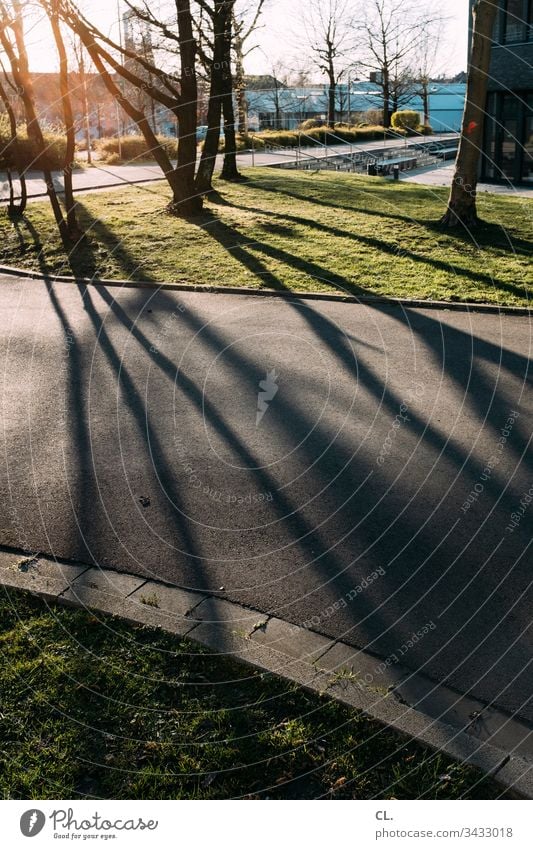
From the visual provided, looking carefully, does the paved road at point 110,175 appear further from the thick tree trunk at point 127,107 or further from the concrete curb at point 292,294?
the concrete curb at point 292,294

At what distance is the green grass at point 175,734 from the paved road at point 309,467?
85cm

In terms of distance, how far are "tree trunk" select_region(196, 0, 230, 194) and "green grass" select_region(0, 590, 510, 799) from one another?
1846 cm

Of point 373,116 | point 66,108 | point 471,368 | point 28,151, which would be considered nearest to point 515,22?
point 66,108

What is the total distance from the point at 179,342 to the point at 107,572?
22.4ft

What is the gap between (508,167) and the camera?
3228 centimetres

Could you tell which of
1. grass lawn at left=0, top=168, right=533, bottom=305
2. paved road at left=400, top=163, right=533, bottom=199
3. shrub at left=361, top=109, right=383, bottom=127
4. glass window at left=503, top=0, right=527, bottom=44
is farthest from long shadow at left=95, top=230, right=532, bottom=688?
shrub at left=361, top=109, right=383, bottom=127

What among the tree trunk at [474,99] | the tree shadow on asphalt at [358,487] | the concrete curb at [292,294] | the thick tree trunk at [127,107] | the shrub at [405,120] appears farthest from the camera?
the shrub at [405,120]

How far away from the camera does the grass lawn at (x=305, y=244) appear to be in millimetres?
16188

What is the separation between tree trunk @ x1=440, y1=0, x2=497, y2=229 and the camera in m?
16.8

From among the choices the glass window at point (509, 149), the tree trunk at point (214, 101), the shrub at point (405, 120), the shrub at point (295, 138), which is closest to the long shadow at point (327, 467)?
the tree trunk at point (214, 101)

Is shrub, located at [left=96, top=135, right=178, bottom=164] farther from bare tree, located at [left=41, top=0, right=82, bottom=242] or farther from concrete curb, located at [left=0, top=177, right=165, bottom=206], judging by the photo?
bare tree, located at [left=41, top=0, right=82, bottom=242]

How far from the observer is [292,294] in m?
15.6

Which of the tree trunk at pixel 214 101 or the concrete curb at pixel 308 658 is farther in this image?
the tree trunk at pixel 214 101

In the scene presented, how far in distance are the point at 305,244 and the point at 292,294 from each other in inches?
163
